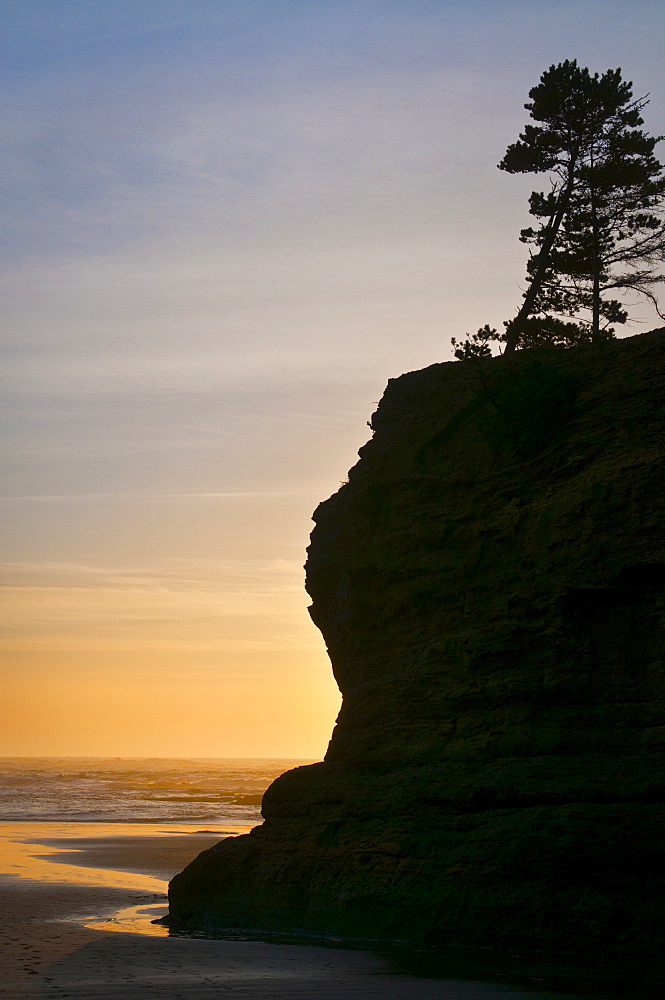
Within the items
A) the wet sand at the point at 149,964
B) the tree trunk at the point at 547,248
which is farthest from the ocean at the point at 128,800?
the tree trunk at the point at 547,248

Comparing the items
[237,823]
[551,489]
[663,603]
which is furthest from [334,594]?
[237,823]

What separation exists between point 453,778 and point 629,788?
2820 millimetres

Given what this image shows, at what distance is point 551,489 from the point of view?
1619cm

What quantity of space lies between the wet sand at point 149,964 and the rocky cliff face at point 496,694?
1.69 meters

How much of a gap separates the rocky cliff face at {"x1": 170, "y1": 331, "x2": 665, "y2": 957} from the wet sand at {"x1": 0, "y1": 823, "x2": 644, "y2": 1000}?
1.69 metres

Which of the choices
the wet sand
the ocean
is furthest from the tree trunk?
the ocean

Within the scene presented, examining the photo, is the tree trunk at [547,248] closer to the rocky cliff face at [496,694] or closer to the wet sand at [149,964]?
the rocky cliff face at [496,694]

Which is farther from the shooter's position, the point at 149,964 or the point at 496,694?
the point at 496,694

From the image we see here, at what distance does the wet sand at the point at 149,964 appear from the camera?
10242 millimetres

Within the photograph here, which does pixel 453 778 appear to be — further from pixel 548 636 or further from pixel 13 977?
pixel 13 977

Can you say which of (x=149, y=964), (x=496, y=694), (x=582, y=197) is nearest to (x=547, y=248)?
(x=582, y=197)

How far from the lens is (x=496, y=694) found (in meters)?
14.8

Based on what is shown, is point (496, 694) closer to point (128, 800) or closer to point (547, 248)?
point (547, 248)

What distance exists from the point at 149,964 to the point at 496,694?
6729 mm
